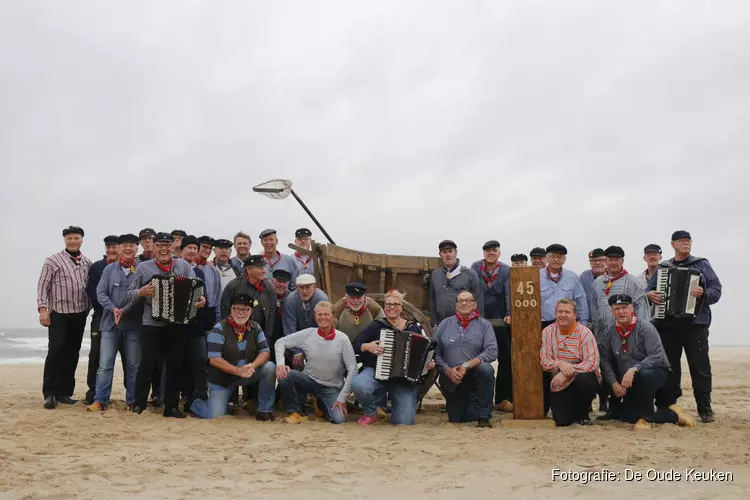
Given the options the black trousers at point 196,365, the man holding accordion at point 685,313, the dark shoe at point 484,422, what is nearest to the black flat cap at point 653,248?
the man holding accordion at point 685,313

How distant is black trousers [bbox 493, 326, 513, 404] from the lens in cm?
818

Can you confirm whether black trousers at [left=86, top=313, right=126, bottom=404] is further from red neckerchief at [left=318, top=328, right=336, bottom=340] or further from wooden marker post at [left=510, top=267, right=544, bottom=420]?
wooden marker post at [left=510, top=267, right=544, bottom=420]

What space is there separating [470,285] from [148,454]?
3893mm

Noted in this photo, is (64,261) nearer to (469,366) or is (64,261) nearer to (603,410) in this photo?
(469,366)

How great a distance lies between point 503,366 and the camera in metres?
8.31

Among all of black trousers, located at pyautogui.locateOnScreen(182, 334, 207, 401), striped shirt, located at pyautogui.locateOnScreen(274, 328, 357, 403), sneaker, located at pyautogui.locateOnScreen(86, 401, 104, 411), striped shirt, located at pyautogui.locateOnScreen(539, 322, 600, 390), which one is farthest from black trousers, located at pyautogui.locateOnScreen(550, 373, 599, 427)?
sneaker, located at pyautogui.locateOnScreen(86, 401, 104, 411)

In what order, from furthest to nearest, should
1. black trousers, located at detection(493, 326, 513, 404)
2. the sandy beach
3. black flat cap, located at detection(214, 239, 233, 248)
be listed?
black trousers, located at detection(493, 326, 513, 404) < black flat cap, located at detection(214, 239, 233, 248) < the sandy beach

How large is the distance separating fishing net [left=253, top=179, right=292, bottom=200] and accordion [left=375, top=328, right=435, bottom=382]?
375 cm

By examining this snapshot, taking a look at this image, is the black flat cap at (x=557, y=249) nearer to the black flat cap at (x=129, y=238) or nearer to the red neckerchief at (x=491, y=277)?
the red neckerchief at (x=491, y=277)

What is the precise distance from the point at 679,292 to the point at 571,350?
1337 millimetres

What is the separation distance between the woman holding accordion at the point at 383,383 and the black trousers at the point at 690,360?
242cm

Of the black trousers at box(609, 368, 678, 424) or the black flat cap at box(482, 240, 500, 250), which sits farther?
the black flat cap at box(482, 240, 500, 250)

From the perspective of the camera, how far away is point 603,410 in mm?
7953

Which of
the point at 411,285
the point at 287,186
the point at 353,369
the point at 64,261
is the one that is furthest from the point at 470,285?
the point at 64,261
